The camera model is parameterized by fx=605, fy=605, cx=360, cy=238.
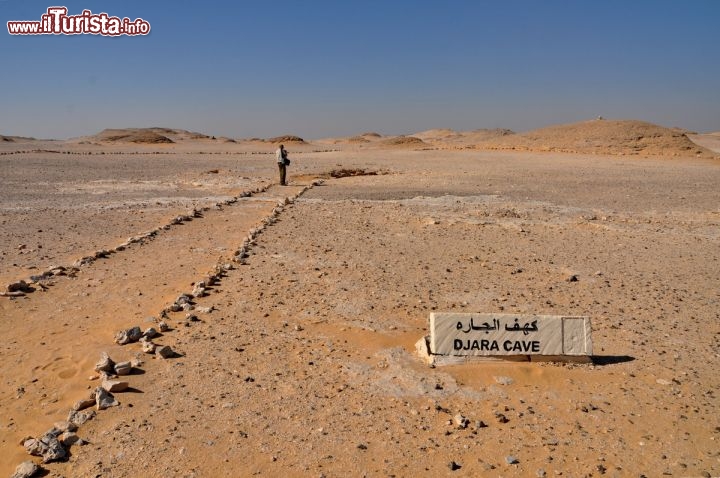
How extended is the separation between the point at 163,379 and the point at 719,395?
4049 millimetres

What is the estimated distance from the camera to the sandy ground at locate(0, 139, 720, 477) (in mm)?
3639

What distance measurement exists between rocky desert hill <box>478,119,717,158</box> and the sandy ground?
82.0ft

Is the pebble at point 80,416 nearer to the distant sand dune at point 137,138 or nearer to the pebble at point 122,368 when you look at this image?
the pebble at point 122,368

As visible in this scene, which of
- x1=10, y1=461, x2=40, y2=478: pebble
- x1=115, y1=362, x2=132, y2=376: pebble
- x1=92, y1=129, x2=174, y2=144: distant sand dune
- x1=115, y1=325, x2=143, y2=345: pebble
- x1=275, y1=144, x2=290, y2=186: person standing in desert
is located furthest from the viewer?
x1=92, y1=129, x2=174, y2=144: distant sand dune

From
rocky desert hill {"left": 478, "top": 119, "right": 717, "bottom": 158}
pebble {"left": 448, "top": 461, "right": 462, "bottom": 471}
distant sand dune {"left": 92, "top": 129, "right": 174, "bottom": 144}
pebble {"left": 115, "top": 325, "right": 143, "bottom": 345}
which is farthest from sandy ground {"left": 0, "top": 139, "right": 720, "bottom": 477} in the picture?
distant sand dune {"left": 92, "top": 129, "right": 174, "bottom": 144}

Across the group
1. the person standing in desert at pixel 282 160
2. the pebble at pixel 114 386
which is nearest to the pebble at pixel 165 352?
the pebble at pixel 114 386

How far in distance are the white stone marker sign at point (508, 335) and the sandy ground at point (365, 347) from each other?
0.49 ft

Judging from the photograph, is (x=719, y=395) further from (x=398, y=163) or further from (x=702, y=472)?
→ (x=398, y=163)

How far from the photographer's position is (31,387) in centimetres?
454

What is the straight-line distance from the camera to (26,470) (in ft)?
10.9

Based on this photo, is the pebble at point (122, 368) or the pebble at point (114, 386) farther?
the pebble at point (122, 368)

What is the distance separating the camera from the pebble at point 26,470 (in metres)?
3.32

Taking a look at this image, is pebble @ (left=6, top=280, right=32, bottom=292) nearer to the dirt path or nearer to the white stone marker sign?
the dirt path

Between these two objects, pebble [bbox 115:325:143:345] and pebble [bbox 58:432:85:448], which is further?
pebble [bbox 115:325:143:345]
